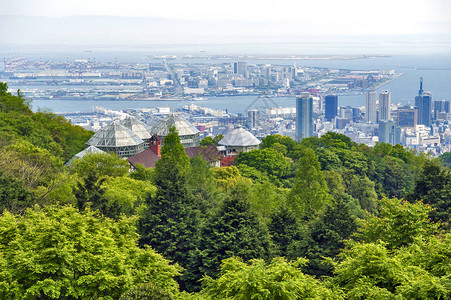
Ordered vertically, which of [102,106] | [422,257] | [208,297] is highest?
[422,257]

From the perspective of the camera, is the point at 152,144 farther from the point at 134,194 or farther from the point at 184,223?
the point at 184,223

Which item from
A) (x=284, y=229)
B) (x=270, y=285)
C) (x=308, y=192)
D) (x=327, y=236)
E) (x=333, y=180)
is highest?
(x=270, y=285)

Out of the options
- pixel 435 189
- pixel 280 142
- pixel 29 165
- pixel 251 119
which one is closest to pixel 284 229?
pixel 435 189

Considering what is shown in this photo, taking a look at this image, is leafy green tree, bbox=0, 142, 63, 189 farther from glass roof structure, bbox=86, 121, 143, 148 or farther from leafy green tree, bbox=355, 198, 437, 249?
glass roof structure, bbox=86, 121, 143, 148

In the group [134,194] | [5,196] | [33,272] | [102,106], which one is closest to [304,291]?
[33,272]

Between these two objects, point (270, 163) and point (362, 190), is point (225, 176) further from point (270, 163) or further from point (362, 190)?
point (362, 190)

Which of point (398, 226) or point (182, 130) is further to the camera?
point (182, 130)
